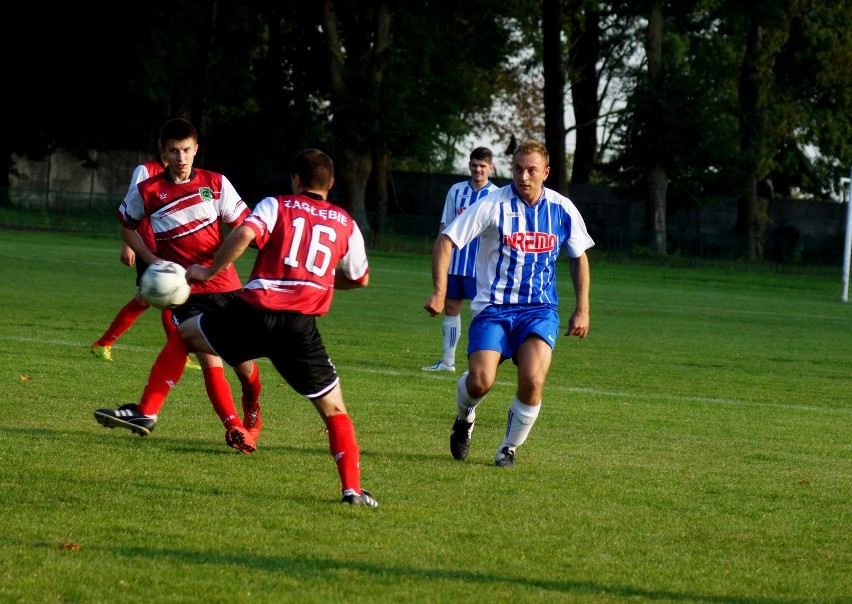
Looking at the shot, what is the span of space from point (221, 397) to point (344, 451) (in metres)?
1.46

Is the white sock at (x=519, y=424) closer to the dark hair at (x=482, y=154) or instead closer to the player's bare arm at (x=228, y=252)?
the player's bare arm at (x=228, y=252)

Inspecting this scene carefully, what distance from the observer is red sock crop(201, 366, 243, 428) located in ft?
25.4

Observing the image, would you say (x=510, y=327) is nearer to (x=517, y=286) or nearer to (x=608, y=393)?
(x=517, y=286)

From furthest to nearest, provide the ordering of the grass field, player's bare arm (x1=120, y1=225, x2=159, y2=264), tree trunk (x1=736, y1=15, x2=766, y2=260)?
tree trunk (x1=736, y1=15, x2=766, y2=260)
player's bare arm (x1=120, y1=225, x2=159, y2=264)
the grass field

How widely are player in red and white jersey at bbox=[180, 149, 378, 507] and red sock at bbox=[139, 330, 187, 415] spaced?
660mm

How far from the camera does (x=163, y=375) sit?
7355mm

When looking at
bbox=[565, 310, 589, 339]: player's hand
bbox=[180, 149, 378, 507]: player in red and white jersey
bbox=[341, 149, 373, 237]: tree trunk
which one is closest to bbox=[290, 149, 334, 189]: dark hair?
bbox=[180, 149, 378, 507]: player in red and white jersey

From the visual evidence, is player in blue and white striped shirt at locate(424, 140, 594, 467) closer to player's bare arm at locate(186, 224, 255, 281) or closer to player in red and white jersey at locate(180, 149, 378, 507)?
player in red and white jersey at locate(180, 149, 378, 507)

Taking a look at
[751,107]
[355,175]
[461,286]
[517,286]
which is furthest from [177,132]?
[751,107]

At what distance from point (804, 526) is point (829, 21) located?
159 feet


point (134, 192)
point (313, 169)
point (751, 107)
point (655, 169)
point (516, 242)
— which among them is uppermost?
point (751, 107)

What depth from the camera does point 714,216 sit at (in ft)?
188

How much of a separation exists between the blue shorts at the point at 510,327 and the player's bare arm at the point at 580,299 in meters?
0.10

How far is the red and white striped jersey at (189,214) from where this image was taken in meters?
8.31
